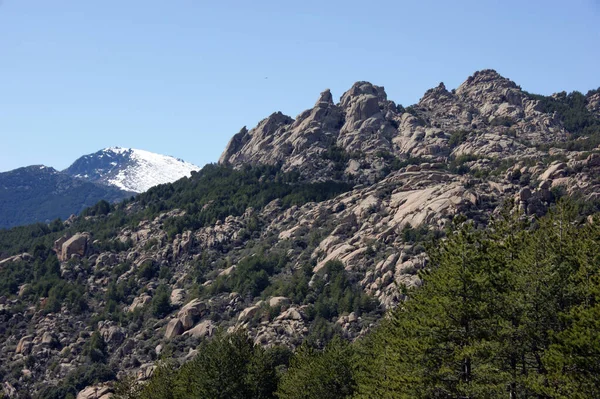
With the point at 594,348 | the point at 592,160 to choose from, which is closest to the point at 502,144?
the point at 592,160

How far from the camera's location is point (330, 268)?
127 meters

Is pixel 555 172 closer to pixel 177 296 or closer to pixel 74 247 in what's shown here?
pixel 177 296

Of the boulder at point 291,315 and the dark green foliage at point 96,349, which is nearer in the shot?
the boulder at point 291,315

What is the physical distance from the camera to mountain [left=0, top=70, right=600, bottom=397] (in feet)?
131

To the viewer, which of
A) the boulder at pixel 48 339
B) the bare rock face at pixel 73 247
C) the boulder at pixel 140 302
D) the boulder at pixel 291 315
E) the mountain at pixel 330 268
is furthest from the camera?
the bare rock face at pixel 73 247

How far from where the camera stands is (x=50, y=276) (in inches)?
6216

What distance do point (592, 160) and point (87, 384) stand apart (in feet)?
343

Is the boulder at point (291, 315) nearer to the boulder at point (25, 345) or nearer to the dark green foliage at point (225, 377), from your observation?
the dark green foliage at point (225, 377)

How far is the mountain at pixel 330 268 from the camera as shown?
39.8 metres

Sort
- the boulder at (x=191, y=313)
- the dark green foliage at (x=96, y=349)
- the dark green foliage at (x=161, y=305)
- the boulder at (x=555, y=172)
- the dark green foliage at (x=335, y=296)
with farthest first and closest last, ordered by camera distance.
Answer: the dark green foliage at (x=161, y=305) → the boulder at (x=555, y=172) → the boulder at (x=191, y=313) → the dark green foliage at (x=96, y=349) → the dark green foliage at (x=335, y=296)

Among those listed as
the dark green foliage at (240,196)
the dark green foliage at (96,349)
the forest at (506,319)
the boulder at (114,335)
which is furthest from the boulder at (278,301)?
the forest at (506,319)

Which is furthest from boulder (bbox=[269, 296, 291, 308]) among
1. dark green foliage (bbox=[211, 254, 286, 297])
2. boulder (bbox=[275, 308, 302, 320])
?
dark green foliage (bbox=[211, 254, 286, 297])

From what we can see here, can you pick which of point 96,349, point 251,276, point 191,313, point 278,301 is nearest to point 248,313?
point 278,301

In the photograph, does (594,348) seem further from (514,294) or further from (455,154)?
(455,154)
